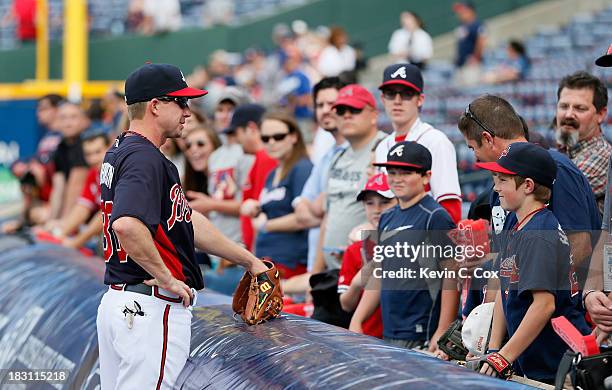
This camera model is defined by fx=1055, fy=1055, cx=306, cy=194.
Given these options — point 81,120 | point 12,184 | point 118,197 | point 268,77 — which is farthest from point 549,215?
point 12,184

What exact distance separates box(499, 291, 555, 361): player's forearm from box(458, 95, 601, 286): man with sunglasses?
1.30 feet

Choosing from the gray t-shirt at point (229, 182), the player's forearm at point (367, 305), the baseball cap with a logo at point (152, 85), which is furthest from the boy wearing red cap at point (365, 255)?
the gray t-shirt at point (229, 182)

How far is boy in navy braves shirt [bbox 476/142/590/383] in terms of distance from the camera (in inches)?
168

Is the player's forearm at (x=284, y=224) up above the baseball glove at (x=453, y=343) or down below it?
above

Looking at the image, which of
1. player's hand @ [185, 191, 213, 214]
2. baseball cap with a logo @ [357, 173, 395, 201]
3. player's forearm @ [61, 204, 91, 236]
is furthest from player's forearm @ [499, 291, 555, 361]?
player's forearm @ [61, 204, 91, 236]

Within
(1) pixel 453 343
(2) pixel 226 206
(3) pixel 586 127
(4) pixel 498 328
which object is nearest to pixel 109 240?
(1) pixel 453 343

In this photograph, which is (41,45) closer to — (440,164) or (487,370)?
(440,164)

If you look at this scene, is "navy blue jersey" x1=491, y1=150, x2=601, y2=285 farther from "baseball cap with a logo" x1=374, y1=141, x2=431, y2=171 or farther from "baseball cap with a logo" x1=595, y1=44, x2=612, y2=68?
"baseball cap with a logo" x1=374, y1=141, x2=431, y2=171

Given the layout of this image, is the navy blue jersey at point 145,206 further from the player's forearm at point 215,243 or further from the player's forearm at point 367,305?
the player's forearm at point 367,305

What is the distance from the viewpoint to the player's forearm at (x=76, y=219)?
32.7 ft

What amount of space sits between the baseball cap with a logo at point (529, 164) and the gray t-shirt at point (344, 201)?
2163mm

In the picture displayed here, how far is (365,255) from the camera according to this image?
5.90 m

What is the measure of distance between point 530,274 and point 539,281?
5cm

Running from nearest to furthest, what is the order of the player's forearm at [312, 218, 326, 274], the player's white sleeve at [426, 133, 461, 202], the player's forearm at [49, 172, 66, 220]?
the player's white sleeve at [426, 133, 461, 202], the player's forearm at [312, 218, 326, 274], the player's forearm at [49, 172, 66, 220]
